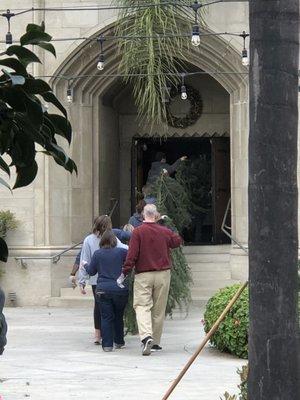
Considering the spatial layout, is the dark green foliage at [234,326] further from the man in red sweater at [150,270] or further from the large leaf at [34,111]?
the large leaf at [34,111]

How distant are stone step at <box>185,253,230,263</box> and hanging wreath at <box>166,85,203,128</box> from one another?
10.9 feet

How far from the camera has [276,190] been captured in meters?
4.96

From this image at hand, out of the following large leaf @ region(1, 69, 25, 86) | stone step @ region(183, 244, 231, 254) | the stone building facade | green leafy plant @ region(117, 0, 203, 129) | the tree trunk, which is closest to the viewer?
large leaf @ region(1, 69, 25, 86)

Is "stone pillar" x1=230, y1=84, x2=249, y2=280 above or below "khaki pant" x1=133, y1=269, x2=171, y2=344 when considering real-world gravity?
above

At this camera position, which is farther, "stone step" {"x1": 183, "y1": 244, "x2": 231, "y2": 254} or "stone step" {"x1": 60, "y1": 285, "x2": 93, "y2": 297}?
"stone step" {"x1": 183, "y1": 244, "x2": 231, "y2": 254}

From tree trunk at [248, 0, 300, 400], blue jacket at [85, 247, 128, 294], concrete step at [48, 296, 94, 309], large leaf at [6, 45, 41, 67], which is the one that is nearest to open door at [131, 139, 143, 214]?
concrete step at [48, 296, 94, 309]

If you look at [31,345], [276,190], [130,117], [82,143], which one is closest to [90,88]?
[82,143]

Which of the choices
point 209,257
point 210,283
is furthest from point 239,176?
point 210,283

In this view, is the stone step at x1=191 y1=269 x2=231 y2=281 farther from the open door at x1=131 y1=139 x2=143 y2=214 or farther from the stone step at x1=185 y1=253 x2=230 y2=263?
the open door at x1=131 y1=139 x2=143 y2=214

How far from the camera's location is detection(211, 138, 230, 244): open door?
21.7 metres

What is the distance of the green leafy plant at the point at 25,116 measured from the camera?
3496 millimetres

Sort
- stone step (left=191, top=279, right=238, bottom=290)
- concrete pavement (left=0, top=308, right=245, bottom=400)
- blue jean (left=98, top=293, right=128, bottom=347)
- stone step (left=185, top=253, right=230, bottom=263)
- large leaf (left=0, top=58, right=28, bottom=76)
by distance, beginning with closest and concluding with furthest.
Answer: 1. large leaf (left=0, top=58, right=28, bottom=76)
2. concrete pavement (left=0, top=308, right=245, bottom=400)
3. blue jean (left=98, top=293, right=128, bottom=347)
4. stone step (left=191, top=279, right=238, bottom=290)
5. stone step (left=185, top=253, right=230, bottom=263)

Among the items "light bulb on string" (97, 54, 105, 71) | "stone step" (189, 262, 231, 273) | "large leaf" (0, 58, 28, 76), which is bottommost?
"stone step" (189, 262, 231, 273)

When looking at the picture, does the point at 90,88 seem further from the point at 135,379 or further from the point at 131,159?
the point at 135,379
